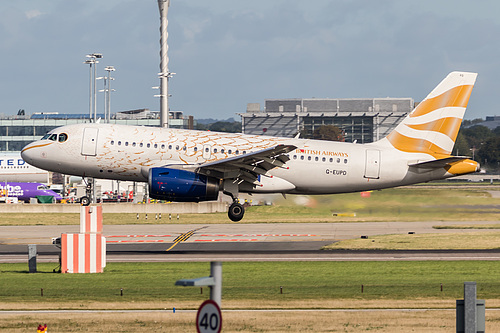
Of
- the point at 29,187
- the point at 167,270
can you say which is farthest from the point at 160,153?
the point at 29,187

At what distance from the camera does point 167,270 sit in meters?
41.5

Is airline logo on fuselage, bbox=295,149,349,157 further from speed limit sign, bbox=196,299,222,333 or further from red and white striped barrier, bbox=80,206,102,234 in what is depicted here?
speed limit sign, bbox=196,299,222,333

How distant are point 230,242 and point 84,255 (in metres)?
16.7

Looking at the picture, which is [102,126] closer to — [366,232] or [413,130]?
[413,130]

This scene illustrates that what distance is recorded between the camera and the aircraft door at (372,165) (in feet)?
150

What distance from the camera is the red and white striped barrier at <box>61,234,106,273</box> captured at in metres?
41.0

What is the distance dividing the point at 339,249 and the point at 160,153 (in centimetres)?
1470

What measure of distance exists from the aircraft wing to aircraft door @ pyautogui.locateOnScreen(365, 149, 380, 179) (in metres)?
5.13

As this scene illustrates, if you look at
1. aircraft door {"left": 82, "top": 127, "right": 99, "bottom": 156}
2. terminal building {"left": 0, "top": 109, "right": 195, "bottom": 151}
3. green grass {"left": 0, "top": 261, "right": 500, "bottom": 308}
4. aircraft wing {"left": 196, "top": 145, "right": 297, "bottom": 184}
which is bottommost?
green grass {"left": 0, "top": 261, "right": 500, "bottom": 308}

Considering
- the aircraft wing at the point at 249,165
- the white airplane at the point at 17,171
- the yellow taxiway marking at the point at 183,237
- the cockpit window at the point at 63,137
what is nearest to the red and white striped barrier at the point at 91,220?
the cockpit window at the point at 63,137

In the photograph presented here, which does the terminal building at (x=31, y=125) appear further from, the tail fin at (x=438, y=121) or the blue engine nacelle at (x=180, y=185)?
the blue engine nacelle at (x=180, y=185)

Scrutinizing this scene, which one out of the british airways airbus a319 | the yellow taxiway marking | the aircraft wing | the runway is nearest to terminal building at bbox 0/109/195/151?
the british airways airbus a319

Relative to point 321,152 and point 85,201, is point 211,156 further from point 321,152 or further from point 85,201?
point 85,201

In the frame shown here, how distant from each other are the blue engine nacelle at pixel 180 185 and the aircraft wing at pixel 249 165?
0.61m
